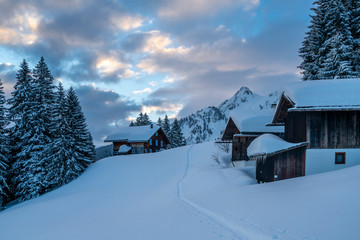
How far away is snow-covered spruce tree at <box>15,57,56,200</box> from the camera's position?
23453 millimetres

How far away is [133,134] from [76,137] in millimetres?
18282

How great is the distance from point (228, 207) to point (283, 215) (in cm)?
254

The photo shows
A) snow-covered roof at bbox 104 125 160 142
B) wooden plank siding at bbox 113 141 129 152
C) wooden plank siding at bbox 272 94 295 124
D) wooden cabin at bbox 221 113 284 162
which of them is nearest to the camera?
wooden plank siding at bbox 272 94 295 124

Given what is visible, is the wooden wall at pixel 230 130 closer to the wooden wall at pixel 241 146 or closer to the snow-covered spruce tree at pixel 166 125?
the wooden wall at pixel 241 146

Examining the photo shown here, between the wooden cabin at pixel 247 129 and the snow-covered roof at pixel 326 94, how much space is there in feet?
24.4

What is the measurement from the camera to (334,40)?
2186cm

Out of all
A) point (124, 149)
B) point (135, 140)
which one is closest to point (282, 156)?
point (135, 140)

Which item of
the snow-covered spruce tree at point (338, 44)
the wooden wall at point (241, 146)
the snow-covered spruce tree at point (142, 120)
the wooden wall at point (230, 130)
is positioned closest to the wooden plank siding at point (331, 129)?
the wooden wall at point (241, 146)

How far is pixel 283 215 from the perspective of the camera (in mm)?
7109

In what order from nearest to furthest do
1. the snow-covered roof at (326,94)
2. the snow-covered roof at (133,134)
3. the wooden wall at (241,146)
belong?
the snow-covered roof at (326,94) < the wooden wall at (241,146) < the snow-covered roof at (133,134)

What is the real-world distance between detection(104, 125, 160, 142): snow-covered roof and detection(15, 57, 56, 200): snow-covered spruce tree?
1958cm

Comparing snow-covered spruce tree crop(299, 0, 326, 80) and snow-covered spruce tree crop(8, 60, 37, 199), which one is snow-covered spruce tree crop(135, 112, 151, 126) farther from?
snow-covered spruce tree crop(299, 0, 326, 80)

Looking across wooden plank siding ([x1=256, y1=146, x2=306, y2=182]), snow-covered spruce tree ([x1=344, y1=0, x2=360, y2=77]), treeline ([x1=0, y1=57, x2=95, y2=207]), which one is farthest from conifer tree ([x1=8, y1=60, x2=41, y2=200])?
snow-covered spruce tree ([x1=344, y1=0, x2=360, y2=77])

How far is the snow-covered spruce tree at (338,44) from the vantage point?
21.1 metres
